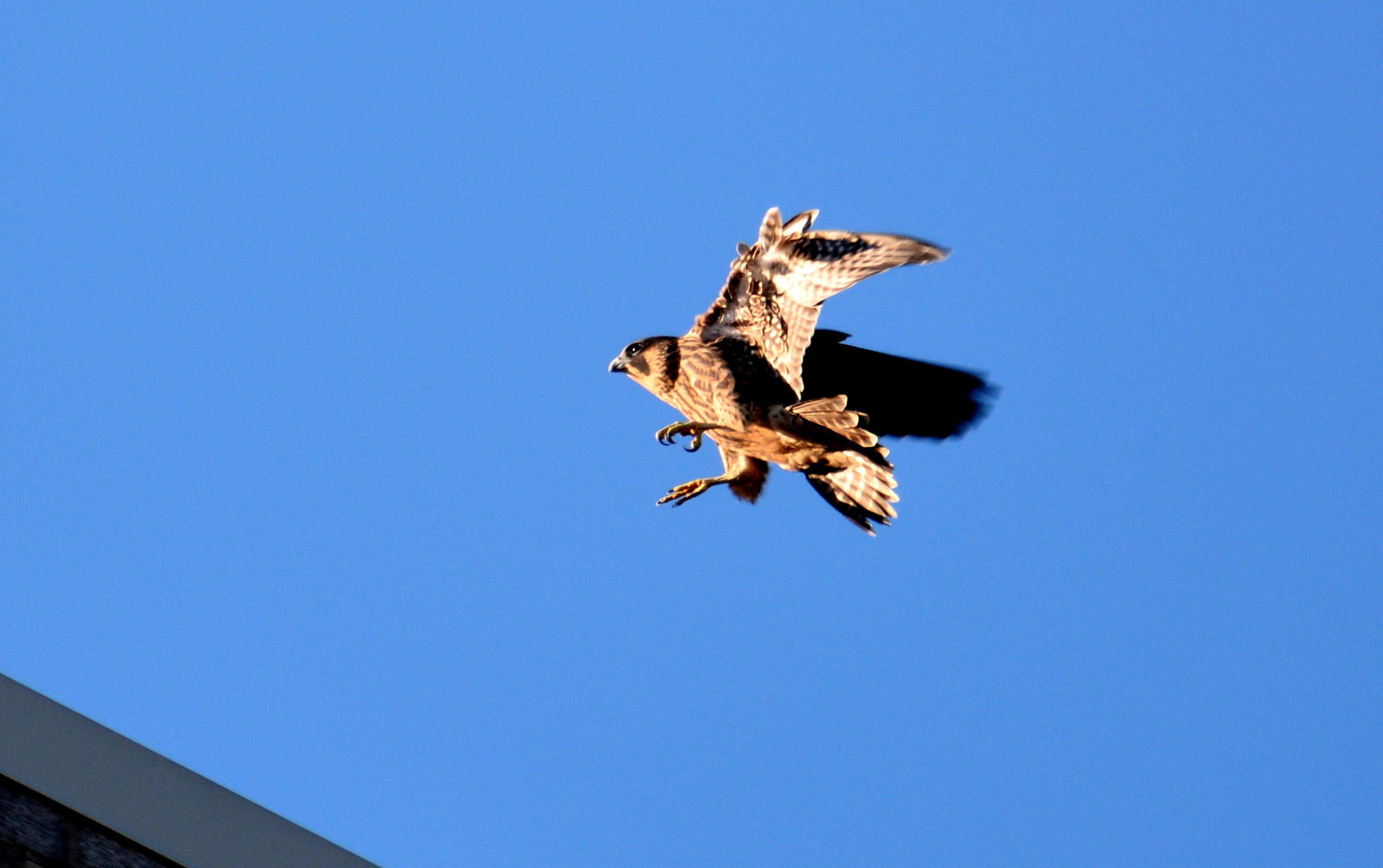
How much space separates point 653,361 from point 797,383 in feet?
1.40

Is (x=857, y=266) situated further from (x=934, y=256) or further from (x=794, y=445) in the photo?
(x=794, y=445)

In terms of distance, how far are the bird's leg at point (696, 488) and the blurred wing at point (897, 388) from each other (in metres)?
0.33

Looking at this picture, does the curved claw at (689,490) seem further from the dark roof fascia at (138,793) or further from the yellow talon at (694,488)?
the dark roof fascia at (138,793)

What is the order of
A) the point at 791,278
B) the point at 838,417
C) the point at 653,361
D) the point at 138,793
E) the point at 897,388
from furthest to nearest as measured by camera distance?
the point at 897,388
the point at 653,361
the point at 138,793
the point at 838,417
the point at 791,278

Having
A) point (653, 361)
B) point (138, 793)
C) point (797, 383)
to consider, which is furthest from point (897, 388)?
point (138, 793)

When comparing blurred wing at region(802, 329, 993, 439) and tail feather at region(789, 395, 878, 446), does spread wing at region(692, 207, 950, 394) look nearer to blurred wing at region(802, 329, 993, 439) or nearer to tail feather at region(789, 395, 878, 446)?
tail feather at region(789, 395, 878, 446)

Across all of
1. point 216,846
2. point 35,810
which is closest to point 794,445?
point 216,846

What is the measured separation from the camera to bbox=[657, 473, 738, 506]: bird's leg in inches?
151

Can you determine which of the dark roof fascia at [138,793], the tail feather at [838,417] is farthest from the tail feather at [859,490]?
the dark roof fascia at [138,793]

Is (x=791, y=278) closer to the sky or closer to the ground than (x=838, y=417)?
closer to the sky

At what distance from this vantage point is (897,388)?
391 centimetres

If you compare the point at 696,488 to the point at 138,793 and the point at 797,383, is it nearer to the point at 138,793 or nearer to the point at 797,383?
the point at 797,383

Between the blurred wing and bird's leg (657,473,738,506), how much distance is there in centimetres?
33

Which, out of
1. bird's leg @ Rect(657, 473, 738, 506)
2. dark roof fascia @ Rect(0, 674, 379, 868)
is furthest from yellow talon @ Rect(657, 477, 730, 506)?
Answer: dark roof fascia @ Rect(0, 674, 379, 868)
